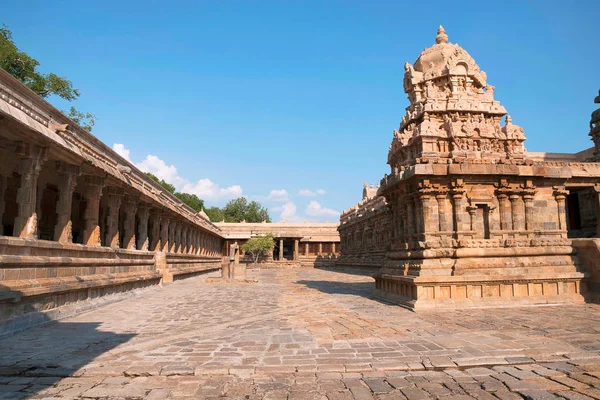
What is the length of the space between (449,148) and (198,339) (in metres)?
9.32

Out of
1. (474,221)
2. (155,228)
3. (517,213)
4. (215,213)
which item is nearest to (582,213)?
(517,213)

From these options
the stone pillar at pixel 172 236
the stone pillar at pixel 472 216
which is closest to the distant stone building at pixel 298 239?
the stone pillar at pixel 172 236

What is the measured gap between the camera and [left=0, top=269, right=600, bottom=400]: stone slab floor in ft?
14.1

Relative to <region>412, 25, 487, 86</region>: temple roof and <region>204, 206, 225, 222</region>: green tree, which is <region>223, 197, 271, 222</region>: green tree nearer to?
<region>204, 206, 225, 222</region>: green tree

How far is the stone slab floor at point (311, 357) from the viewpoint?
4305mm

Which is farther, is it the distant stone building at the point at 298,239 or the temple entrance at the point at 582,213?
the distant stone building at the point at 298,239

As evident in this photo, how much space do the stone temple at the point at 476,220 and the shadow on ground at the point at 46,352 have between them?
698 cm

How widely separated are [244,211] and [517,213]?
2974 inches

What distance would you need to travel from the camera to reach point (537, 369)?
4941 mm

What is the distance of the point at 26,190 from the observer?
8289mm

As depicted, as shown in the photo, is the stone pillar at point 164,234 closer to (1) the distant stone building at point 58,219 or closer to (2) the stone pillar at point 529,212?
(1) the distant stone building at point 58,219

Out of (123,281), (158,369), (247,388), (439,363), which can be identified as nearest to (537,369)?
(439,363)

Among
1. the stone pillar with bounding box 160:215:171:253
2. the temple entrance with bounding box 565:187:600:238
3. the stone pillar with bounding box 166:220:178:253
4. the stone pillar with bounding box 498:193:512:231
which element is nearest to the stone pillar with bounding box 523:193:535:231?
the stone pillar with bounding box 498:193:512:231

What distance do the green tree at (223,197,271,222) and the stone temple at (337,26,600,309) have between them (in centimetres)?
7129
